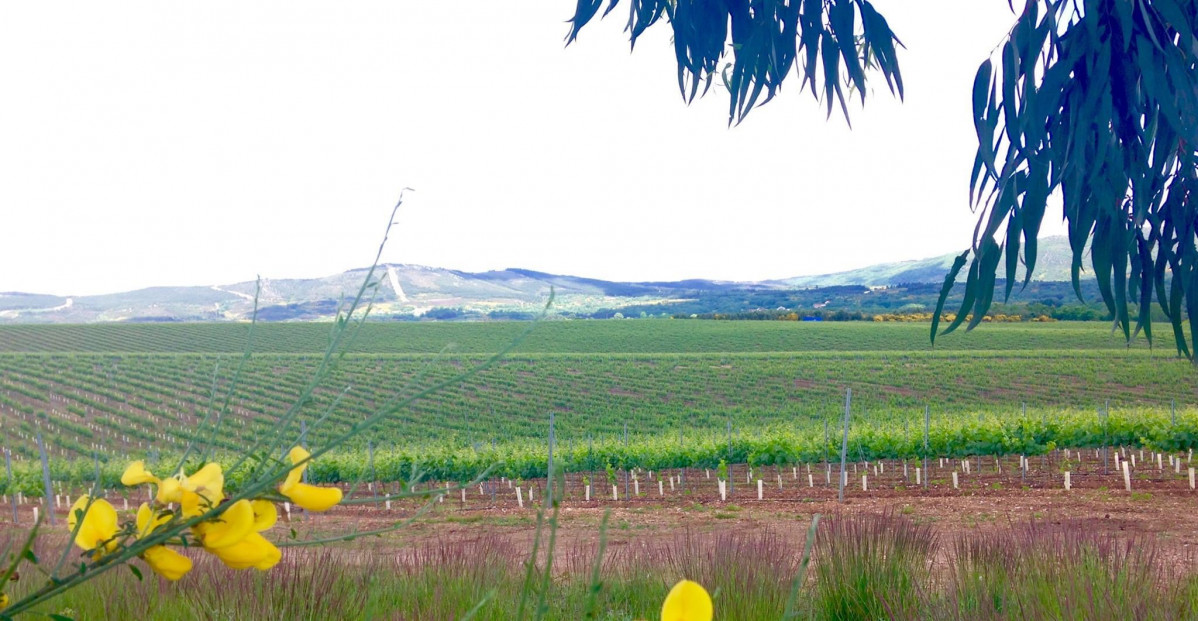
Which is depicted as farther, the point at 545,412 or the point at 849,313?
the point at 849,313

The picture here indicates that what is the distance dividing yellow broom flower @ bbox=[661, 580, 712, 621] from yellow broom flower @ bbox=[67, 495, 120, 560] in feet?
1.34

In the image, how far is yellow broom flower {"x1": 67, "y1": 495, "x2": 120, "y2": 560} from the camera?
591 millimetres

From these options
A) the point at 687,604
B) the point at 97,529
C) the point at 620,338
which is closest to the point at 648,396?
the point at 620,338

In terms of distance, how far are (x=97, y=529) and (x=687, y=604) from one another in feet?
1.43

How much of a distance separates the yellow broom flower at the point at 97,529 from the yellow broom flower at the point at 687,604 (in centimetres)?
41

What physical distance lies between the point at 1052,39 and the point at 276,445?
388 centimetres

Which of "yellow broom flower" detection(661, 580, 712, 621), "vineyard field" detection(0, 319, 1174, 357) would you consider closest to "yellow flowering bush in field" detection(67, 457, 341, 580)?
"yellow broom flower" detection(661, 580, 712, 621)

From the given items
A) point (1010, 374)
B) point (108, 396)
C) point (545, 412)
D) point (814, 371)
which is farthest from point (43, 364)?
point (1010, 374)

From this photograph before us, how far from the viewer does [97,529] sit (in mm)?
601

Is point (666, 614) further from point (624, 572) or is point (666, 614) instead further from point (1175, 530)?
point (1175, 530)

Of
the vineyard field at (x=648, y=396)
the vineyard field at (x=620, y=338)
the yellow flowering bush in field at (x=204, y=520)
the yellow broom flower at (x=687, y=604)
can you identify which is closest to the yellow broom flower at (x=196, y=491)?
the yellow flowering bush in field at (x=204, y=520)

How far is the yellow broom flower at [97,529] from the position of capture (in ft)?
1.94

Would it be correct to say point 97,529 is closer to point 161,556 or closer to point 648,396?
point 161,556

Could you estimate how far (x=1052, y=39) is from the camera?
3.68m
